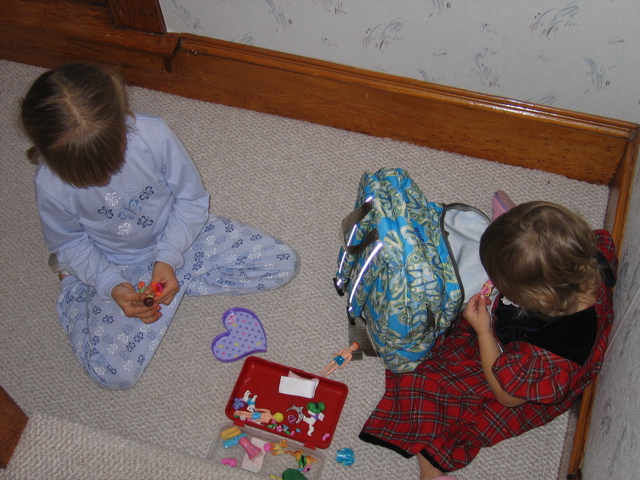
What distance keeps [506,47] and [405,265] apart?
0.57 m

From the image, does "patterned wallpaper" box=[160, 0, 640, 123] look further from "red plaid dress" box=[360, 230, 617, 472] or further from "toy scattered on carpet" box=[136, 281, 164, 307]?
"toy scattered on carpet" box=[136, 281, 164, 307]

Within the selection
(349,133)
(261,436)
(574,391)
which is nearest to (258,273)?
(261,436)

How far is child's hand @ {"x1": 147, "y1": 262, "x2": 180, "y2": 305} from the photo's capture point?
1246mm

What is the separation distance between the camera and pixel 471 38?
Answer: 1284 millimetres

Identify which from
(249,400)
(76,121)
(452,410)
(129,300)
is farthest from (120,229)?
(452,410)

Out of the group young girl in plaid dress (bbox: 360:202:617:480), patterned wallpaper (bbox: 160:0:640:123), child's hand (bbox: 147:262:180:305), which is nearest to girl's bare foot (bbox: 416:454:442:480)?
young girl in plaid dress (bbox: 360:202:617:480)

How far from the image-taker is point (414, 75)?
1.43 meters

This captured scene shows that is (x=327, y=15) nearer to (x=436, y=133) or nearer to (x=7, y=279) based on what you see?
(x=436, y=133)

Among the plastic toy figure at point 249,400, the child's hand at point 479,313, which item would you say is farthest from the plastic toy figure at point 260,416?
the child's hand at point 479,313

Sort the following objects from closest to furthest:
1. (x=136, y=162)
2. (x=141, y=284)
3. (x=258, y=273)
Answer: (x=136, y=162) → (x=141, y=284) → (x=258, y=273)

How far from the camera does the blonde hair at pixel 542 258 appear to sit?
1.01m

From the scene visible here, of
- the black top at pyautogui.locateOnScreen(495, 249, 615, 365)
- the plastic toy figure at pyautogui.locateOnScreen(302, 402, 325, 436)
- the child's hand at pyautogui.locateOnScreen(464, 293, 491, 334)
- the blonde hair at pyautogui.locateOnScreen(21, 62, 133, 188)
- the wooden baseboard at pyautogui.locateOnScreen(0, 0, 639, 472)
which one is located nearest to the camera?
the blonde hair at pyautogui.locateOnScreen(21, 62, 133, 188)

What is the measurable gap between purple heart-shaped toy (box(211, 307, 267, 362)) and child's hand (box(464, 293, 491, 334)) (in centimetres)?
50

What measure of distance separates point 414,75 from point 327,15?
0.26 m
